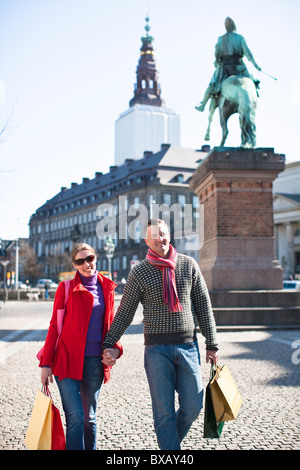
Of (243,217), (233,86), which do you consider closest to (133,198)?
(233,86)

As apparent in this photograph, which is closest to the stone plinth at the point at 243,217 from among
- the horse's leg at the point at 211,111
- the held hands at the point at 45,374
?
the horse's leg at the point at 211,111

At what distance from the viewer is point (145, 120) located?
349ft

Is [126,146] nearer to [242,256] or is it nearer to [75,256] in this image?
[242,256]

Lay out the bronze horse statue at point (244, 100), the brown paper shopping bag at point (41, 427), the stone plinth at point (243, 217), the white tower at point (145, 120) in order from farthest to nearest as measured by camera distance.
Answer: the white tower at point (145, 120)
the bronze horse statue at point (244, 100)
the stone plinth at point (243, 217)
the brown paper shopping bag at point (41, 427)

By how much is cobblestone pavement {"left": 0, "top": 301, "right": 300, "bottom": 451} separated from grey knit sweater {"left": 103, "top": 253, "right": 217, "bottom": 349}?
1.08 meters

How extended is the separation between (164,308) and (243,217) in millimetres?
10852

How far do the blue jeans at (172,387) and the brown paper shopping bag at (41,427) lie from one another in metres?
0.76

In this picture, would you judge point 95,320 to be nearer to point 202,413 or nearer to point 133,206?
point 202,413

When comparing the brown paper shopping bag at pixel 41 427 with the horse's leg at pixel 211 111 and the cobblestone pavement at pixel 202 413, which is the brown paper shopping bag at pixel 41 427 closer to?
the cobblestone pavement at pixel 202 413

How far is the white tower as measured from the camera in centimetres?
10606

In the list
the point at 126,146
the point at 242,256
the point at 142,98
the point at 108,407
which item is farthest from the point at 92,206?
the point at 108,407

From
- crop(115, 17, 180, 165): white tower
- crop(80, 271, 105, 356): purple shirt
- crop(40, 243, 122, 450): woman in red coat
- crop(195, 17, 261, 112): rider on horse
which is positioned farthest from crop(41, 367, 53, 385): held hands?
crop(115, 17, 180, 165): white tower

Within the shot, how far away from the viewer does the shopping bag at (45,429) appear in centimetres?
376

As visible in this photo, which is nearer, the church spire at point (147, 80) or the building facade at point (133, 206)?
the building facade at point (133, 206)
